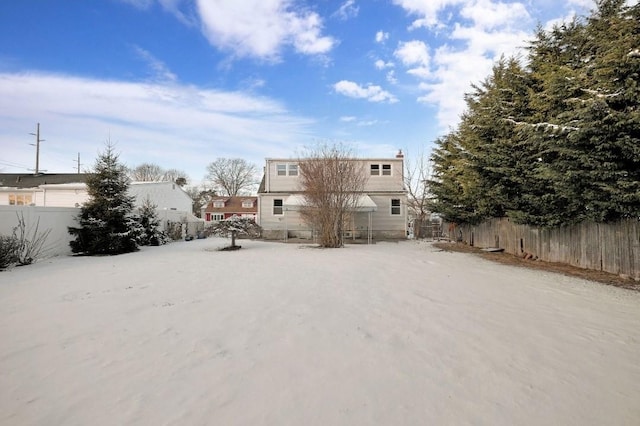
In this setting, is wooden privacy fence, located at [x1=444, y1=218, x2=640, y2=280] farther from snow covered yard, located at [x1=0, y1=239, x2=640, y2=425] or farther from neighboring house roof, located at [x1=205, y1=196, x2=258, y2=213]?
neighboring house roof, located at [x1=205, y1=196, x2=258, y2=213]

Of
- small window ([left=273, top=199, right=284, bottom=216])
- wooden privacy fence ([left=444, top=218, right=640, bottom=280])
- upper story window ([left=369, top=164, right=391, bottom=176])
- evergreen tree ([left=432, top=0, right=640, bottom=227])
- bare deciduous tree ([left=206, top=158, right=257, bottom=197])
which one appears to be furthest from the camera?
bare deciduous tree ([left=206, top=158, right=257, bottom=197])

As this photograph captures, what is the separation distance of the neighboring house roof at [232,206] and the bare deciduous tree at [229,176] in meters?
7.69

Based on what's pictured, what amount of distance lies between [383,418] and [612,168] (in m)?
7.91

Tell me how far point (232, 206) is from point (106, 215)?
95.7 ft

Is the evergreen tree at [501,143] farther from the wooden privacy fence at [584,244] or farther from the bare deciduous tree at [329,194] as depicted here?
the bare deciduous tree at [329,194]

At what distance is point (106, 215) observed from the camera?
12.9 meters

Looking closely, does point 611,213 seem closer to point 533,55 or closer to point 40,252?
point 533,55

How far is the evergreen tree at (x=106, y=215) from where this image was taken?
12656 millimetres

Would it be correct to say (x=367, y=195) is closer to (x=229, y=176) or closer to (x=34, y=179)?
(x=34, y=179)

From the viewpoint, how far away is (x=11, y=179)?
2736cm

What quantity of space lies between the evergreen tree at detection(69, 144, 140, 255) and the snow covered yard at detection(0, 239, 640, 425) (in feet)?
21.8

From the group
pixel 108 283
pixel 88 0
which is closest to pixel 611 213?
pixel 108 283

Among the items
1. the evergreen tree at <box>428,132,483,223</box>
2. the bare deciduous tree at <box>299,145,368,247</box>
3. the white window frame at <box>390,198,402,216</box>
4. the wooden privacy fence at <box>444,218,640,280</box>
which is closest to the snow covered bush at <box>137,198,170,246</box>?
the bare deciduous tree at <box>299,145,368,247</box>

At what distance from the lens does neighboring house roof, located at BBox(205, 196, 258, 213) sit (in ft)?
135
